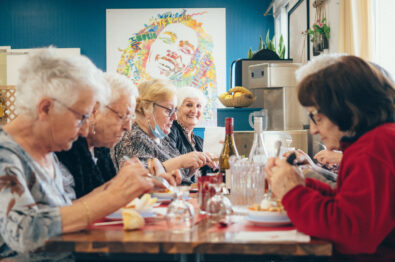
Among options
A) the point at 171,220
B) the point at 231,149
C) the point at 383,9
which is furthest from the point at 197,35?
the point at 171,220

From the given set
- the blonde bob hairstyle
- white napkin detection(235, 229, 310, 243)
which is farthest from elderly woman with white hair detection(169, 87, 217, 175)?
white napkin detection(235, 229, 310, 243)

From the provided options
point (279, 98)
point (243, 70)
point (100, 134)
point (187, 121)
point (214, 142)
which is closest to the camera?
point (100, 134)

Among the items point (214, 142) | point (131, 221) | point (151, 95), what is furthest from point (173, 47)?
point (131, 221)

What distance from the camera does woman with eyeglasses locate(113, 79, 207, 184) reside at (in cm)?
278

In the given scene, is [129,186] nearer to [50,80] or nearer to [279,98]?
[50,80]

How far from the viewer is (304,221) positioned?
128cm

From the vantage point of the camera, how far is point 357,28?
3.68m

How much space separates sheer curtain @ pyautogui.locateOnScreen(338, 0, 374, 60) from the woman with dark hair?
2.23 m

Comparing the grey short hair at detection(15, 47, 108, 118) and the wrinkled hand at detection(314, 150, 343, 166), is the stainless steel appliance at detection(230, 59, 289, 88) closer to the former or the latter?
the wrinkled hand at detection(314, 150, 343, 166)

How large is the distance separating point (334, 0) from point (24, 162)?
12.8ft

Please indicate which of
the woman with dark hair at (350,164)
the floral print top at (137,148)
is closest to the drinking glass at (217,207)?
the woman with dark hair at (350,164)

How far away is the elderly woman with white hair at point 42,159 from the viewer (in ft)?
4.09

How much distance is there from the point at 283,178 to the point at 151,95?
178 cm

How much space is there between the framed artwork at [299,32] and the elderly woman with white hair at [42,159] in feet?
14.3
